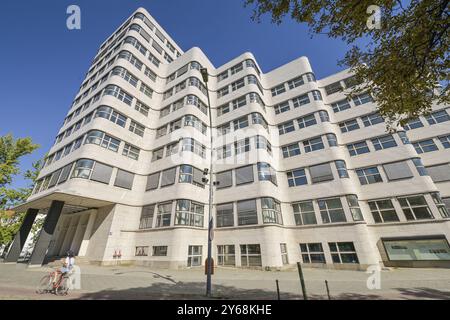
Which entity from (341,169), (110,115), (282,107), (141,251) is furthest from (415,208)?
(110,115)

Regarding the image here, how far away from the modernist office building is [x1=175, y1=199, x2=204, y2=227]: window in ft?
0.30

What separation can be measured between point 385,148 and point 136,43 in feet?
112

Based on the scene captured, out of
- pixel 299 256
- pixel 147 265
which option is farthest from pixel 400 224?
pixel 147 265

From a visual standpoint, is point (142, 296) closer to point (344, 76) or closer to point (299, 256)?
point (299, 256)

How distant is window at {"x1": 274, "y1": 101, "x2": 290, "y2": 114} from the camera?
26127mm

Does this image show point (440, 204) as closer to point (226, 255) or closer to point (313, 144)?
point (313, 144)

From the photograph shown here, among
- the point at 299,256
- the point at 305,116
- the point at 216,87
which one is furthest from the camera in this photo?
the point at 216,87

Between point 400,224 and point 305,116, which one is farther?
point 305,116

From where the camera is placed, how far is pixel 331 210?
18.2 meters

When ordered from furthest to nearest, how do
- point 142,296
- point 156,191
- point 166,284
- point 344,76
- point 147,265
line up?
point 344,76, point 156,191, point 147,265, point 166,284, point 142,296

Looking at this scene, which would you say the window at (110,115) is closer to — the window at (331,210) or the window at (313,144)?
the window at (313,144)

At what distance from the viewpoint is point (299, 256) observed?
60.0 ft

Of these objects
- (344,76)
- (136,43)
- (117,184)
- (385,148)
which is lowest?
(117,184)

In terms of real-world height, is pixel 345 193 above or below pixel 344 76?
below
